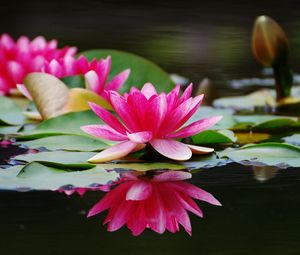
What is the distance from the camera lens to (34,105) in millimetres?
1921

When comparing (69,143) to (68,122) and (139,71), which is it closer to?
(68,122)

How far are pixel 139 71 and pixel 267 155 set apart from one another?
0.69 metres

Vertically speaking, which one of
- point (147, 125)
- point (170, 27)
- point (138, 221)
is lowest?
point (138, 221)

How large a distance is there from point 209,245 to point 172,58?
1.90 meters

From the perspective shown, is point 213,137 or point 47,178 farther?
point 213,137

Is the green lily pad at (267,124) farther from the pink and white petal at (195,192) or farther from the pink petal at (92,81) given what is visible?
the pink and white petal at (195,192)

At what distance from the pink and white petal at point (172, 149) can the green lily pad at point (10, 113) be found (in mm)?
491

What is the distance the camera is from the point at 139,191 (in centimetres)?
123

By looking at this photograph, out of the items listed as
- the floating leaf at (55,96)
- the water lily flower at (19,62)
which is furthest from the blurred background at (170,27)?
the floating leaf at (55,96)

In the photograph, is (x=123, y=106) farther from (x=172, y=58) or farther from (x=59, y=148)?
(x=172, y=58)

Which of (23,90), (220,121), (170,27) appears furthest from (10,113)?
(170,27)

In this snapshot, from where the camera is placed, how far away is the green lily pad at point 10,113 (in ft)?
5.85

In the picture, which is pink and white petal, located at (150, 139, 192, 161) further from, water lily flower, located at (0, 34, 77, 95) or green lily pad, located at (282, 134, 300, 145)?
water lily flower, located at (0, 34, 77, 95)

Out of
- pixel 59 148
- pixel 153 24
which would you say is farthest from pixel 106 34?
pixel 59 148
